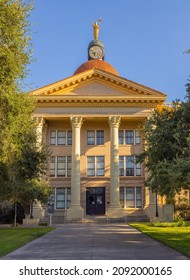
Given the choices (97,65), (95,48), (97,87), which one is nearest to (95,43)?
(95,48)

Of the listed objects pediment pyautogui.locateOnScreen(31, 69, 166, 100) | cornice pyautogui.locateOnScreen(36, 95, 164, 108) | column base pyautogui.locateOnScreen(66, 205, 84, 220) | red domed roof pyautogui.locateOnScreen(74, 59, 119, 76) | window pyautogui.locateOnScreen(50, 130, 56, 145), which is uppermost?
red domed roof pyautogui.locateOnScreen(74, 59, 119, 76)

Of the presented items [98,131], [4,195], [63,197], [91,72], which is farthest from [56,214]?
[4,195]

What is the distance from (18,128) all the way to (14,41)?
12.5ft

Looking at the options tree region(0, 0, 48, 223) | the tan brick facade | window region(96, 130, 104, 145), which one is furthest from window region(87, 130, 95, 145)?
tree region(0, 0, 48, 223)

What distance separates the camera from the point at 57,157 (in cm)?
4397

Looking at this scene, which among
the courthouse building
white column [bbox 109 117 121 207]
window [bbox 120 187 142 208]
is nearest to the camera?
white column [bbox 109 117 121 207]

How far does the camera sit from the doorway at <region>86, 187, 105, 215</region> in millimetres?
42744

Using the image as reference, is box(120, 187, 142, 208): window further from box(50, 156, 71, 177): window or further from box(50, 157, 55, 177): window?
box(50, 157, 55, 177): window

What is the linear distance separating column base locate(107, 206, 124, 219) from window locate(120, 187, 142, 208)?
9.82 feet

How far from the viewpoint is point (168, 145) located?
17.3 m

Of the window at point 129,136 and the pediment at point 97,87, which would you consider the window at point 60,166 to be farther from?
the pediment at point 97,87

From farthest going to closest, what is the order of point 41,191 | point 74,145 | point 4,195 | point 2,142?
point 74,145
point 41,191
point 4,195
point 2,142

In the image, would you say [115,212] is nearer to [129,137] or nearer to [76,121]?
[129,137]

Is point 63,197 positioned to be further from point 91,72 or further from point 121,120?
point 91,72
